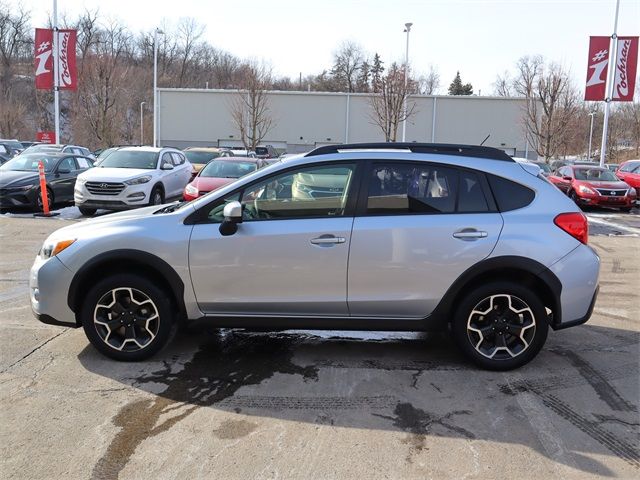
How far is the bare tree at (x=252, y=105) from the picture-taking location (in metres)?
40.9

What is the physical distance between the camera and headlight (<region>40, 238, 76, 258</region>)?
4387mm


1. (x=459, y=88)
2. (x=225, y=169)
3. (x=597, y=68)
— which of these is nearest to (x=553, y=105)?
(x=597, y=68)

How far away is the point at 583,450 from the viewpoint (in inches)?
127

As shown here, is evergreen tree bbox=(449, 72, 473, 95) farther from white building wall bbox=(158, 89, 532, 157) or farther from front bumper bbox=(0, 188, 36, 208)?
front bumper bbox=(0, 188, 36, 208)

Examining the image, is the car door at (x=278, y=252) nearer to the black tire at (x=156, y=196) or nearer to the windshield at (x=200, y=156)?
the black tire at (x=156, y=196)

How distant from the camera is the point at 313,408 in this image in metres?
3.73

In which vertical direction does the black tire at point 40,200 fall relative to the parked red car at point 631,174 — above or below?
below

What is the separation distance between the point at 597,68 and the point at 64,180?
22.0 m

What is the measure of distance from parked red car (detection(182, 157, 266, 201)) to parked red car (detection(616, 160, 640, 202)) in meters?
14.3

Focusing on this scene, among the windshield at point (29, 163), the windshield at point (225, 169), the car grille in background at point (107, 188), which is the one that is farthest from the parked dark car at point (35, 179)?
the windshield at point (225, 169)

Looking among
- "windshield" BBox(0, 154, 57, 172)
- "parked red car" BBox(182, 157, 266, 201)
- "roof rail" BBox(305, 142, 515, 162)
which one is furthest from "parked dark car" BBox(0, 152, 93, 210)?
"roof rail" BBox(305, 142, 515, 162)

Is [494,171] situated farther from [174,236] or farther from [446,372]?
[174,236]

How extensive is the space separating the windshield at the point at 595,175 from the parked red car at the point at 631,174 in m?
2.43

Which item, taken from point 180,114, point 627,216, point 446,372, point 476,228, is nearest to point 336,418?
point 446,372
